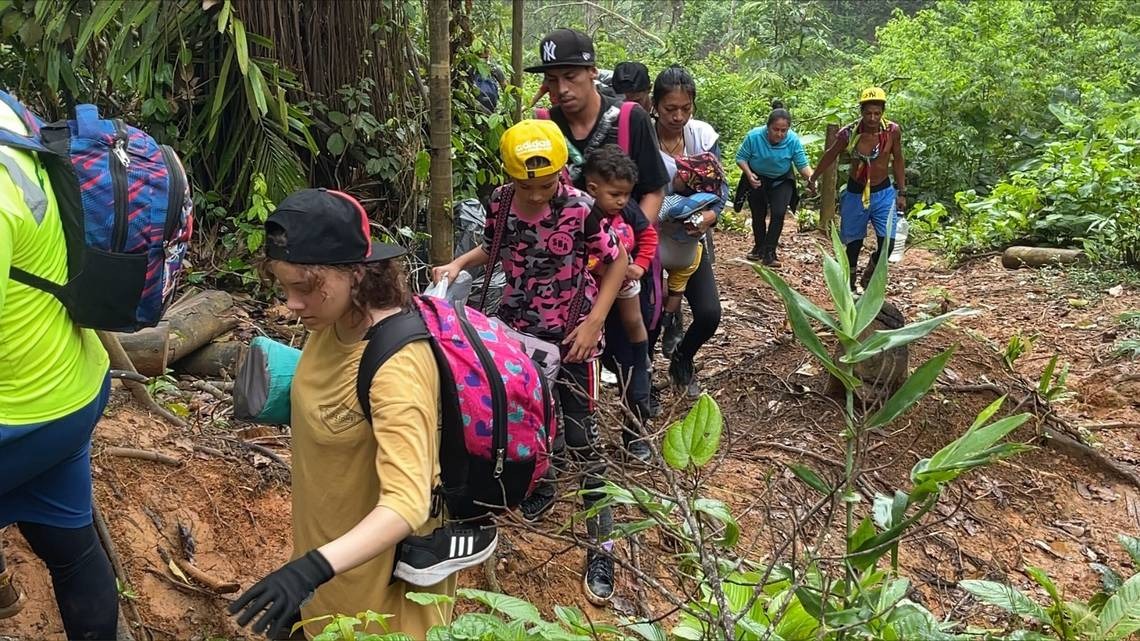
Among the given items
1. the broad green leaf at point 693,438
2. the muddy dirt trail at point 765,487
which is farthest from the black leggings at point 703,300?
the broad green leaf at point 693,438

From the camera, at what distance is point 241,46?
4.50 m

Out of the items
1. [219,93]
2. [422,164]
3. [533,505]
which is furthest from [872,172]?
[533,505]

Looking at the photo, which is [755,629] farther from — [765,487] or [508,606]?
[765,487]

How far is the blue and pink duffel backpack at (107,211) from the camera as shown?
2.01 m

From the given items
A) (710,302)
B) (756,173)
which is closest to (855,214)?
(756,173)

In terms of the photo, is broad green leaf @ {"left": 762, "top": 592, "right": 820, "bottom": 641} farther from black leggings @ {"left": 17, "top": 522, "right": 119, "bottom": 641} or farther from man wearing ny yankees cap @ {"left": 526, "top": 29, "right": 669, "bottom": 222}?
man wearing ny yankees cap @ {"left": 526, "top": 29, "right": 669, "bottom": 222}

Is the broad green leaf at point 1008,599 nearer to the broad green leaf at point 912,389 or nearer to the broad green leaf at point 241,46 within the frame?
the broad green leaf at point 912,389

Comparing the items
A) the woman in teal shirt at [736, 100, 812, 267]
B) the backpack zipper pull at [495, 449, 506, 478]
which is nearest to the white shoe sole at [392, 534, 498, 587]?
the backpack zipper pull at [495, 449, 506, 478]

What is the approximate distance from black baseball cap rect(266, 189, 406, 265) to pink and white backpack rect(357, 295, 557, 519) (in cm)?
17

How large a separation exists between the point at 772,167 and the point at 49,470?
7.34 meters

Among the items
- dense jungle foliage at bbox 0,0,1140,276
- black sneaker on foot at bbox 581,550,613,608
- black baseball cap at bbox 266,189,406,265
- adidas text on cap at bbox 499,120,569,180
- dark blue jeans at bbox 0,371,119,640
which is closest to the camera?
black baseball cap at bbox 266,189,406,265

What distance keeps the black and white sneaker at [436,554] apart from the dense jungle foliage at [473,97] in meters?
2.83

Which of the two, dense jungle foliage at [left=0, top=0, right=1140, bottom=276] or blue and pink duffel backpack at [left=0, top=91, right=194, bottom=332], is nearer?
blue and pink duffel backpack at [left=0, top=91, right=194, bottom=332]

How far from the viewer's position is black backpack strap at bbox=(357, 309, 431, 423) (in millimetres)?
1866
